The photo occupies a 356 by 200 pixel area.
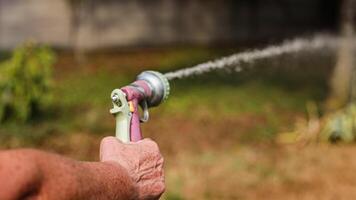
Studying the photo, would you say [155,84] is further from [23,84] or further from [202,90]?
[202,90]

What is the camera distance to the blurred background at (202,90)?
650cm

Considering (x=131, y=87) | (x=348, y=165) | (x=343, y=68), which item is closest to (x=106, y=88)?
(x=343, y=68)

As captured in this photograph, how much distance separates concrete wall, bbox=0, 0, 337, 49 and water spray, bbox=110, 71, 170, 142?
9.97 m

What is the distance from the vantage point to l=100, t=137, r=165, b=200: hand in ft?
5.51

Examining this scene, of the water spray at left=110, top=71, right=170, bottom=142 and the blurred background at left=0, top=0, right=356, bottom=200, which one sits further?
the blurred background at left=0, top=0, right=356, bottom=200

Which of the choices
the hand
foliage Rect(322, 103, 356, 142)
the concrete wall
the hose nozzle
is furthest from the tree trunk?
the hand

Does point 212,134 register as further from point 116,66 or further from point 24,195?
point 24,195

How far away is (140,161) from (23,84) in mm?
6135

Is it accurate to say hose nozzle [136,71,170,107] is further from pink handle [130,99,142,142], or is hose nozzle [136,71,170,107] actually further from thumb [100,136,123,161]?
thumb [100,136,123,161]

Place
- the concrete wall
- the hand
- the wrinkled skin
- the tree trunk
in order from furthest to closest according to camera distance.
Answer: the concrete wall, the tree trunk, the hand, the wrinkled skin

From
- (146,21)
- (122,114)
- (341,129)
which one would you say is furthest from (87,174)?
(146,21)

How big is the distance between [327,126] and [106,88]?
302cm

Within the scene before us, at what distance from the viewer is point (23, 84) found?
25.2 ft

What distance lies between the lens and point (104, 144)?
172 centimetres
